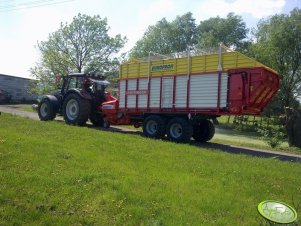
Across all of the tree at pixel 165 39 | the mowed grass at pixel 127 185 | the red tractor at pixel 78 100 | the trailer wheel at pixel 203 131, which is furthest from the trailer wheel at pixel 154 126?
the tree at pixel 165 39

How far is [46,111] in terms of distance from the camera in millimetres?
21500

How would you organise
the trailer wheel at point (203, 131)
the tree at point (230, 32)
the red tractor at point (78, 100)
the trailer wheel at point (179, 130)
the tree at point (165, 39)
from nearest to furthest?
the trailer wheel at point (179, 130) < the trailer wheel at point (203, 131) < the red tractor at point (78, 100) < the tree at point (230, 32) < the tree at point (165, 39)

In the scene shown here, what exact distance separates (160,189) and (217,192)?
1.03 m

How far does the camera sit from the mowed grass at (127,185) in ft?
18.9

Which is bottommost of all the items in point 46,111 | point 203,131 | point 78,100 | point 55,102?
point 203,131

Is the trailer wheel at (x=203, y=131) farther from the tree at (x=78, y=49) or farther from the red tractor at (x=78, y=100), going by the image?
the tree at (x=78, y=49)

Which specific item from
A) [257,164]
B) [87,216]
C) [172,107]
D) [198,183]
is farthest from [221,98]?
[87,216]

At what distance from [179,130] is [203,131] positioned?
209cm

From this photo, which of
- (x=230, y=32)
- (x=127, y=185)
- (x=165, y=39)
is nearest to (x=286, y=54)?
(x=230, y=32)

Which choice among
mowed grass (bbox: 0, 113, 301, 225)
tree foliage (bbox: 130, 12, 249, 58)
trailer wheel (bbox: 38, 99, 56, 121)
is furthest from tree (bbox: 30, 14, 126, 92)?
mowed grass (bbox: 0, 113, 301, 225)

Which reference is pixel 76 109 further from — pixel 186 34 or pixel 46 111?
pixel 186 34

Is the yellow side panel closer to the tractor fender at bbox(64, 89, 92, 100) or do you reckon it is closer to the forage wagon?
the forage wagon

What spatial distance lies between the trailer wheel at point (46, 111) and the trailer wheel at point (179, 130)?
7539 mm

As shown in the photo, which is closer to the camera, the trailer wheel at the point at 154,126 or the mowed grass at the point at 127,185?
the mowed grass at the point at 127,185
